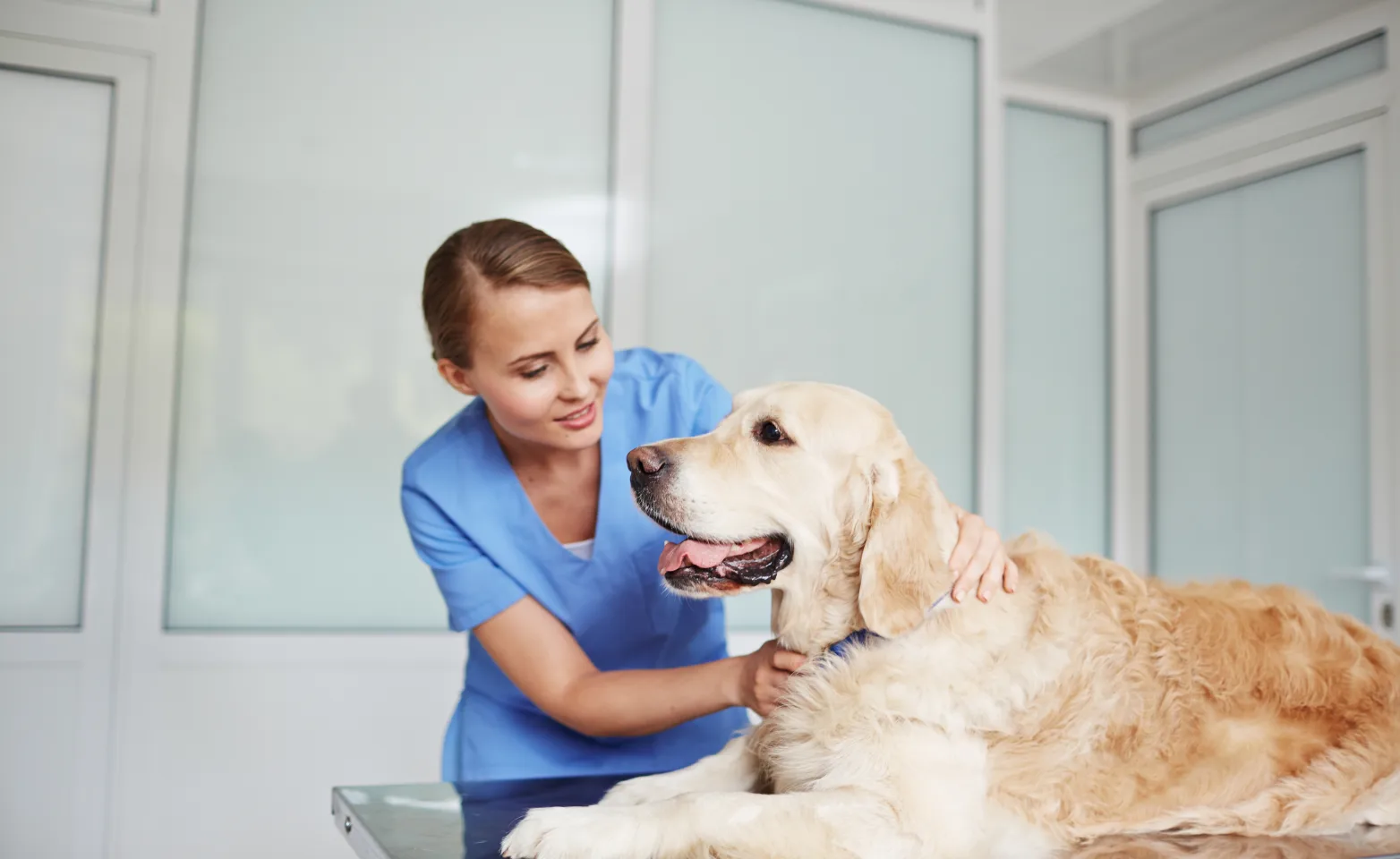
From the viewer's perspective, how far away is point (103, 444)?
270cm

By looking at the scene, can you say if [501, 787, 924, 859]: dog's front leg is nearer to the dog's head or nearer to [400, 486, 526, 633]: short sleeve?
the dog's head

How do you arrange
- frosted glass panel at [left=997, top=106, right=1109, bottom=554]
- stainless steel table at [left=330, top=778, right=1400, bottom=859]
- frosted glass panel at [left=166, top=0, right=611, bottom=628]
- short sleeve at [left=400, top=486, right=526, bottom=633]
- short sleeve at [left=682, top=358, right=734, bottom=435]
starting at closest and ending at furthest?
stainless steel table at [left=330, top=778, right=1400, bottom=859], short sleeve at [left=400, top=486, right=526, bottom=633], short sleeve at [left=682, top=358, right=734, bottom=435], frosted glass panel at [left=166, top=0, right=611, bottom=628], frosted glass panel at [left=997, top=106, right=1109, bottom=554]

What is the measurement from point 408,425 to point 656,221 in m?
1.05

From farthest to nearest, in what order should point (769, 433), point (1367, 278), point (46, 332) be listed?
1. point (1367, 278)
2. point (46, 332)
3. point (769, 433)

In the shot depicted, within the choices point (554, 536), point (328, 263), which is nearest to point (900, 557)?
point (554, 536)

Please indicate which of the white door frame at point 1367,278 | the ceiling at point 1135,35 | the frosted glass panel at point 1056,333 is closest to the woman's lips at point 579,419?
the frosted glass panel at point 1056,333

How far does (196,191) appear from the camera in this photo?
282 centimetres

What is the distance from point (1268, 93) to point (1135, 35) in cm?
59

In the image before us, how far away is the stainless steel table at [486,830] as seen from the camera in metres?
1.21

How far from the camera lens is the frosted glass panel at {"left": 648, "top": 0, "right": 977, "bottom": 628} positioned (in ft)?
11.0

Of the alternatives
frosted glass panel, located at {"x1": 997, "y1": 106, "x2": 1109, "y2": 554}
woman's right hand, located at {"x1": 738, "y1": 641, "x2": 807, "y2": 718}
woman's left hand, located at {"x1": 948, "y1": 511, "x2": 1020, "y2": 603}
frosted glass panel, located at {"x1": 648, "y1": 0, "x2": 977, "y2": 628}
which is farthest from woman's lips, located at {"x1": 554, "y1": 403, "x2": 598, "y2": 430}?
frosted glass panel, located at {"x1": 997, "y1": 106, "x2": 1109, "y2": 554}

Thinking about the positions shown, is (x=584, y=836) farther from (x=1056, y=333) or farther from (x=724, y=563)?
(x=1056, y=333)

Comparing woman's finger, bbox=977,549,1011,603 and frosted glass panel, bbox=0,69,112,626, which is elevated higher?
frosted glass panel, bbox=0,69,112,626

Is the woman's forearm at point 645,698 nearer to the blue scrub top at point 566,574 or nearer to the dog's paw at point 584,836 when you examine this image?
the blue scrub top at point 566,574
